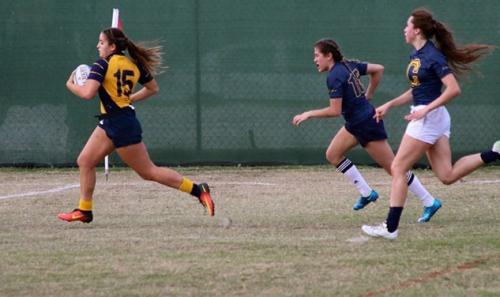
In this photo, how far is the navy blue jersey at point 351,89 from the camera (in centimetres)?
877

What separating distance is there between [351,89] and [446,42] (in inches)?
49.7

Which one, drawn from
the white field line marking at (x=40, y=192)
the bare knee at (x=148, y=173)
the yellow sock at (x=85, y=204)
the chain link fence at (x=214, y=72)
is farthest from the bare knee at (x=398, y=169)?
the chain link fence at (x=214, y=72)

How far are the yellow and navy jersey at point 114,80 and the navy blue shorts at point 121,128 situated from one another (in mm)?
65

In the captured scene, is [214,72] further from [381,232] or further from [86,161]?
[381,232]

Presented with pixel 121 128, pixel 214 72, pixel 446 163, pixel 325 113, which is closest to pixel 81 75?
pixel 121 128

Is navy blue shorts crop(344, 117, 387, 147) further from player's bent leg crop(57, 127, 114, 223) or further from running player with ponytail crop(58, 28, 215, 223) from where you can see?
player's bent leg crop(57, 127, 114, 223)

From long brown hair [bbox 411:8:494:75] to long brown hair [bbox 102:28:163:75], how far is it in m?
2.22

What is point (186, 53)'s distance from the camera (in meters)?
13.9

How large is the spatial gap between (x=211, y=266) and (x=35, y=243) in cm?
171

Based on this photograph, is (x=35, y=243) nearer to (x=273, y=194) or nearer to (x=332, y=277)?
(x=332, y=277)

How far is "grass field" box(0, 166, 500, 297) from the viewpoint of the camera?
604cm

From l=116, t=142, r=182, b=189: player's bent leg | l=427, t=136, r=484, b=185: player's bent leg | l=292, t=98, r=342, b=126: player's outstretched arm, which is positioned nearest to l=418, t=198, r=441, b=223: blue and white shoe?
l=427, t=136, r=484, b=185: player's bent leg

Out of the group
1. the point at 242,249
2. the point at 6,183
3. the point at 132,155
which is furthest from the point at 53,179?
the point at 242,249

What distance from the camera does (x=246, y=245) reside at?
7.46 metres
